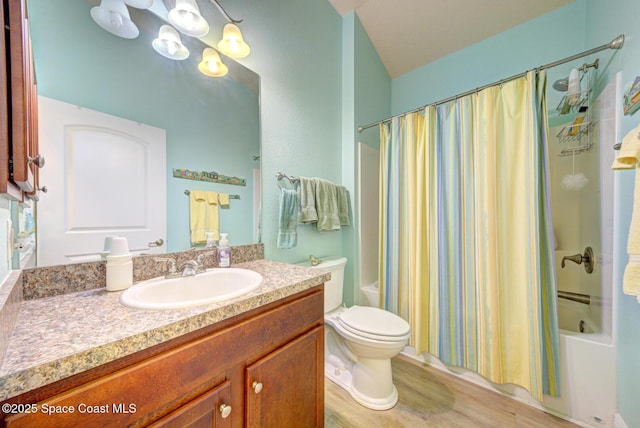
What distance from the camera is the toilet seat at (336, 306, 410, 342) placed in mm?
1245

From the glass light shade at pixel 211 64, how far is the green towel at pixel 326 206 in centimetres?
83

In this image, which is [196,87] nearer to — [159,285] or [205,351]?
[159,285]

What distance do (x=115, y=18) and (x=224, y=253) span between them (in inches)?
39.3

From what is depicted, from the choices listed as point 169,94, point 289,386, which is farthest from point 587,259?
point 169,94

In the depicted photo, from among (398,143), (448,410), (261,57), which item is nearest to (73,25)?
(261,57)

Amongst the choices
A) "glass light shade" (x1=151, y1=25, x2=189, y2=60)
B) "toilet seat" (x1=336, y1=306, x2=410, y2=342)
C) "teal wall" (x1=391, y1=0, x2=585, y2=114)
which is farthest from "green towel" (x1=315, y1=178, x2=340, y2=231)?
"teal wall" (x1=391, y1=0, x2=585, y2=114)

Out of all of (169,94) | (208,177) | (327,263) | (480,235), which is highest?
(169,94)

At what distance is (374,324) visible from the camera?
1365 millimetres

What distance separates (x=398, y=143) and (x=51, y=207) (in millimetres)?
1887

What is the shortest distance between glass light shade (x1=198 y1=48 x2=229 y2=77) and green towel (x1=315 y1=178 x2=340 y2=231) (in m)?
0.83

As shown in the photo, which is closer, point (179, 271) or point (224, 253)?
point (179, 271)

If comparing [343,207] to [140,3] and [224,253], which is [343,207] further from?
[140,3]

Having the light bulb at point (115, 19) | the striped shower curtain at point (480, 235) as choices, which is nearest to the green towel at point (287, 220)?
the striped shower curtain at point (480, 235)

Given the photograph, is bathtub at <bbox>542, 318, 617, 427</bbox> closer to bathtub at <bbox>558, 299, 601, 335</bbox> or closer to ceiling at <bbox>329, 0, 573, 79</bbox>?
bathtub at <bbox>558, 299, 601, 335</bbox>
